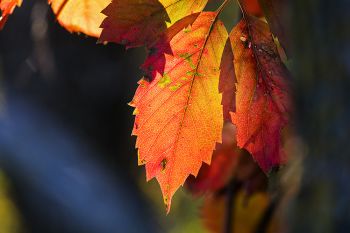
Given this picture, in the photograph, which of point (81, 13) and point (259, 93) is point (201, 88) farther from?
point (81, 13)

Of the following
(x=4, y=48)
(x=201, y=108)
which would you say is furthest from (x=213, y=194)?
(x=4, y=48)

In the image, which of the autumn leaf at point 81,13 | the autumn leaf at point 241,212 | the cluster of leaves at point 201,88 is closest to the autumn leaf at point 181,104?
the cluster of leaves at point 201,88

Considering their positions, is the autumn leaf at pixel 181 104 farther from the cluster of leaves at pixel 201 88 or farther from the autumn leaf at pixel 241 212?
the autumn leaf at pixel 241 212

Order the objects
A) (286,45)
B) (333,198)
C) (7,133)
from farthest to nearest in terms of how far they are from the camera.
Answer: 1. (7,133)
2. (286,45)
3. (333,198)

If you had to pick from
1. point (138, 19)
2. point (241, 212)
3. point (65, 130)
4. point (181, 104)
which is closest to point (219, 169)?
point (241, 212)

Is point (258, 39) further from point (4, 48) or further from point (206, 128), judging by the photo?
point (4, 48)

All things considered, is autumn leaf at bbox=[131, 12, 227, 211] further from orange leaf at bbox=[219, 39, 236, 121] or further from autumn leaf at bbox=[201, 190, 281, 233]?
autumn leaf at bbox=[201, 190, 281, 233]
